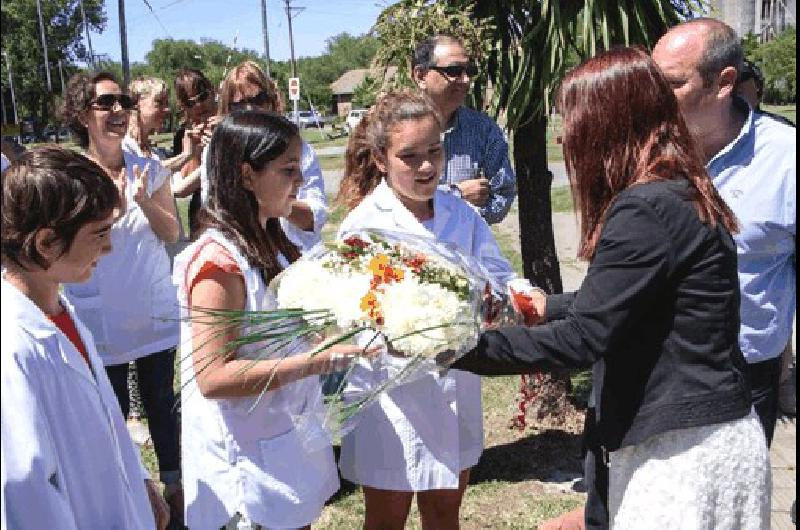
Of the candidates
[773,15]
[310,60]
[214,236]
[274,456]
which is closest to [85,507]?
[274,456]

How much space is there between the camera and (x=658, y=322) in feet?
6.77

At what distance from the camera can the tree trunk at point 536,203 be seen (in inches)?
195

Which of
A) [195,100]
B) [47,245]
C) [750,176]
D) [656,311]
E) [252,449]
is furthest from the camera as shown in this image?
[195,100]

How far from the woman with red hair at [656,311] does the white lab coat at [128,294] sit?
2.33m

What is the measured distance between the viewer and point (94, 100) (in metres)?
3.88

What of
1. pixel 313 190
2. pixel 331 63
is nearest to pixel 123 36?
pixel 313 190

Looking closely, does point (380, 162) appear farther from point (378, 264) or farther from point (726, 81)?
point (726, 81)

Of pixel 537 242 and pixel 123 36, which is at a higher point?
pixel 123 36

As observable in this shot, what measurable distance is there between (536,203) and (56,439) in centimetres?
376

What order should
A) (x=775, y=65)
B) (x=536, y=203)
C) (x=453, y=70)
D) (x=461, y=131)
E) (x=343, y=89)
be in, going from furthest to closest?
(x=343, y=89) < (x=775, y=65) < (x=536, y=203) < (x=461, y=131) < (x=453, y=70)

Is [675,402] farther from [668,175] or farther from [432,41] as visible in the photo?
[432,41]

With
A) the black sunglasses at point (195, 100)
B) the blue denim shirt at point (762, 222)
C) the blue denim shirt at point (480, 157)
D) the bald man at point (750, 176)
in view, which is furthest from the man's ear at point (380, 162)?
the black sunglasses at point (195, 100)

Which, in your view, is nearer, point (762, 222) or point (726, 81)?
point (762, 222)

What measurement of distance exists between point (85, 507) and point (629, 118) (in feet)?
5.41
